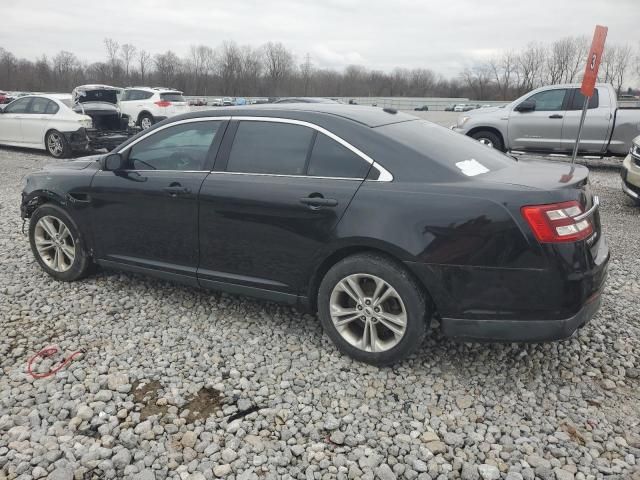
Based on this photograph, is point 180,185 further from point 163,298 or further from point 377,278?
point 377,278

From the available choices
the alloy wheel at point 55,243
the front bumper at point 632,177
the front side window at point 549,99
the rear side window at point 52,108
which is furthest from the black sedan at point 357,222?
the rear side window at point 52,108

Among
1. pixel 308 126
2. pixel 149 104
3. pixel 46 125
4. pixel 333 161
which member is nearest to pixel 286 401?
pixel 333 161

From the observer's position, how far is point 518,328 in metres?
2.72

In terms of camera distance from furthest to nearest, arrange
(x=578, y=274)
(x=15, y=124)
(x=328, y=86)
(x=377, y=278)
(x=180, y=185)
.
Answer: (x=328, y=86) → (x=15, y=124) → (x=180, y=185) → (x=377, y=278) → (x=578, y=274)

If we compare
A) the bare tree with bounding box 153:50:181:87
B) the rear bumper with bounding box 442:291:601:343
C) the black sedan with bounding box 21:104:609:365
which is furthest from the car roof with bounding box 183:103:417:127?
the bare tree with bounding box 153:50:181:87

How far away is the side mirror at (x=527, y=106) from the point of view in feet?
35.3

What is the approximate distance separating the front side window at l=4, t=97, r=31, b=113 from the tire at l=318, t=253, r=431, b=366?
12397 mm

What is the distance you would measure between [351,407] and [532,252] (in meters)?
1.27

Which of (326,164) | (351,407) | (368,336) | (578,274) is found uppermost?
(326,164)

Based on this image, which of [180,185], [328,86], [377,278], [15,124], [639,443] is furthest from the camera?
[328,86]

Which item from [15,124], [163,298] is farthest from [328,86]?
[163,298]

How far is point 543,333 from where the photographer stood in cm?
270

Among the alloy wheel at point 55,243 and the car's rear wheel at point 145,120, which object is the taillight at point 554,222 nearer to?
the alloy wheel at point 55,243

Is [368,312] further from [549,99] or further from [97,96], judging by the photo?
[97,96]
